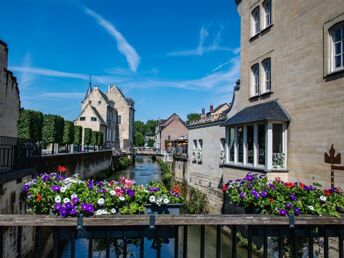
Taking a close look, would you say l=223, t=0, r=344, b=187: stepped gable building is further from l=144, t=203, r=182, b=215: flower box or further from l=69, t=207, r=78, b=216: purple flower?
l=69, t=207, r=78, b=216: purple flower

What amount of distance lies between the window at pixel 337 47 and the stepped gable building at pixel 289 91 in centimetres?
3

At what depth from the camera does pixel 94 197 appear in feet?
13.8

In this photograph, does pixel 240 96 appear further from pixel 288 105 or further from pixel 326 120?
pixel 326 120

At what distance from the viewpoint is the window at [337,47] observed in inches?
404

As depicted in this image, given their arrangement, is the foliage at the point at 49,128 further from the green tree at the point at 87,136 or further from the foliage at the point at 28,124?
the green tree at the point at 87,136

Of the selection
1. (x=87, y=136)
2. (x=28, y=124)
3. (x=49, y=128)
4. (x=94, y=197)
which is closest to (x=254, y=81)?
(x=94, y=197)

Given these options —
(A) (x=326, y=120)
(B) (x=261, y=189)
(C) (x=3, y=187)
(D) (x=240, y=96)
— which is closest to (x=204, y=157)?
(D) (x=240, y=96)

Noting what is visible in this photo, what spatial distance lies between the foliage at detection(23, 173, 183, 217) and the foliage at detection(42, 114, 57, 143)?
75.6 ft

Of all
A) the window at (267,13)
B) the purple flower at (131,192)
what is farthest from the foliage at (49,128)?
the purple flower at (131,192)

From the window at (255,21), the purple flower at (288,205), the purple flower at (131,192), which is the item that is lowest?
the purple flower at (288,205)

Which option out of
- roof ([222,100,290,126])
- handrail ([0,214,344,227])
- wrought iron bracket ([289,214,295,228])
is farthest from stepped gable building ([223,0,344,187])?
wrought iron bracket ([289,214,295,228])

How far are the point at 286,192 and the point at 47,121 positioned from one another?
24480mm

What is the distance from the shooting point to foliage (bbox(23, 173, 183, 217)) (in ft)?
13.2

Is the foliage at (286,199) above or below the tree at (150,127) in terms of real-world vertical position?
below
